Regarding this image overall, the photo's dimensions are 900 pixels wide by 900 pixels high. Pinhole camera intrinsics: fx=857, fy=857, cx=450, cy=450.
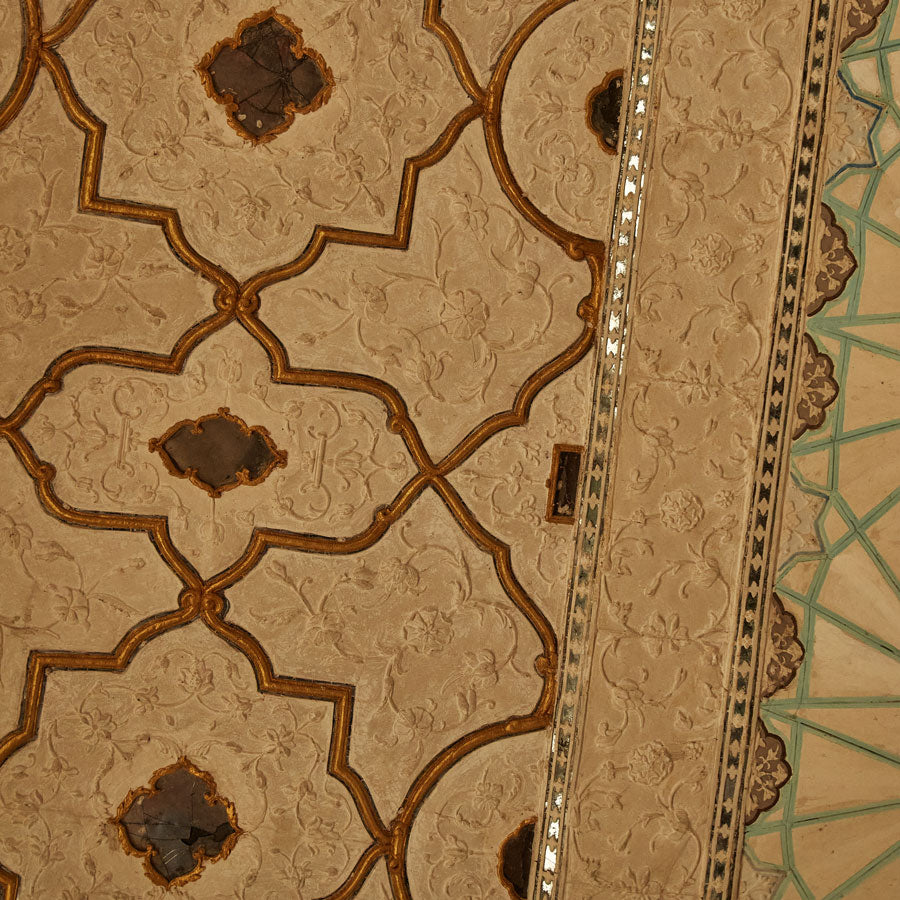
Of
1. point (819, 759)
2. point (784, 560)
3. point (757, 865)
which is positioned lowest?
point (757, 865)

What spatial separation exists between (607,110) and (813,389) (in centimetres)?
76

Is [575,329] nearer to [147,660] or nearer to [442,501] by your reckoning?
[442,501]

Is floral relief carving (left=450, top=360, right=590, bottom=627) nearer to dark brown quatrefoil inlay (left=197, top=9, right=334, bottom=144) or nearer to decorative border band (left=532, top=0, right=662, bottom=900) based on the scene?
decorative border band (left=532, top=0, right=662, bottom=900)

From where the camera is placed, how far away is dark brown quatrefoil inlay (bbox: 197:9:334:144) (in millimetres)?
1851

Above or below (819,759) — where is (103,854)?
below

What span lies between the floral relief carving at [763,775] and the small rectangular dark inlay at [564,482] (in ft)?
2.06

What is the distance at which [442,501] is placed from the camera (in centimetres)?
187

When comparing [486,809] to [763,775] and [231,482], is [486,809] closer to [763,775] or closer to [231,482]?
[763,775]

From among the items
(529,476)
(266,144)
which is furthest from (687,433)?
(266,144)

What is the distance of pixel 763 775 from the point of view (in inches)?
74.0

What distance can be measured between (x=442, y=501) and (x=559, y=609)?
1.15ft

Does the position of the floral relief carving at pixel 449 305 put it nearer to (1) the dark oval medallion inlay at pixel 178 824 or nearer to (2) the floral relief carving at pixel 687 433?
(2) the floral relief carving at pixel 687 433

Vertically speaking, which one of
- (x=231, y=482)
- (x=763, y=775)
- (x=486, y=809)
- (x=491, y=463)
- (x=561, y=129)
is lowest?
(x=486, y=809)

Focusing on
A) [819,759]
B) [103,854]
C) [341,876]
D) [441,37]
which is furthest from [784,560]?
[103,854]
